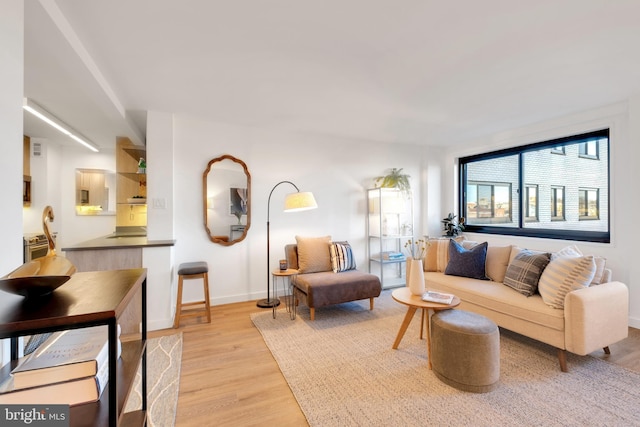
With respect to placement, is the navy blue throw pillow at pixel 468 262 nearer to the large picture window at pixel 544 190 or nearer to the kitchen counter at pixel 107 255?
the large picture window at pixel 544 190

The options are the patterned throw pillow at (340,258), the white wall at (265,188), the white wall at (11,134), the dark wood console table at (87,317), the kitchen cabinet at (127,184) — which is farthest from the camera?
Result: the kitchen cabinet at (127,184)

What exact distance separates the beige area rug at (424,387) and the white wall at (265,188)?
127cm

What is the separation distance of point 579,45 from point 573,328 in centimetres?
206

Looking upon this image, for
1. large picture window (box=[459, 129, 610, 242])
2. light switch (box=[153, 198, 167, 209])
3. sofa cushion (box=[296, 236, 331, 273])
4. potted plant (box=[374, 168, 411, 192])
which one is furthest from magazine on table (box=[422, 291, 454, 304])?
light switch (box=[153, 198, 167, 209])

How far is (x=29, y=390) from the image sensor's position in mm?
766

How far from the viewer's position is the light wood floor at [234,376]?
175 cm

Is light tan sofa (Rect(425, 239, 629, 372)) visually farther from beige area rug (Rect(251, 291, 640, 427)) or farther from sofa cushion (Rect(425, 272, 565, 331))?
beige area rug (Rect(251, 291, 640, 427))

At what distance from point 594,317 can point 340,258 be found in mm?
2408

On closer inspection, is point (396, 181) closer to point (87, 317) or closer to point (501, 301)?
point (501, 301)

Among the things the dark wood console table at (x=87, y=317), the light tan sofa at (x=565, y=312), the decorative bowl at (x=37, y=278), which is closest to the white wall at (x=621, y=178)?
the light tan sofa at (x=565, y=312)

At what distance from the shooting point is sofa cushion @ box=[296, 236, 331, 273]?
3.57 m

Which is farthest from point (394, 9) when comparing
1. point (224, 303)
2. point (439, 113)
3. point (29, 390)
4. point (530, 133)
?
point (224, 303)

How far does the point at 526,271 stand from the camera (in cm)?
269

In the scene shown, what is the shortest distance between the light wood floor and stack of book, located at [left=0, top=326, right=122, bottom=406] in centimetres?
110
